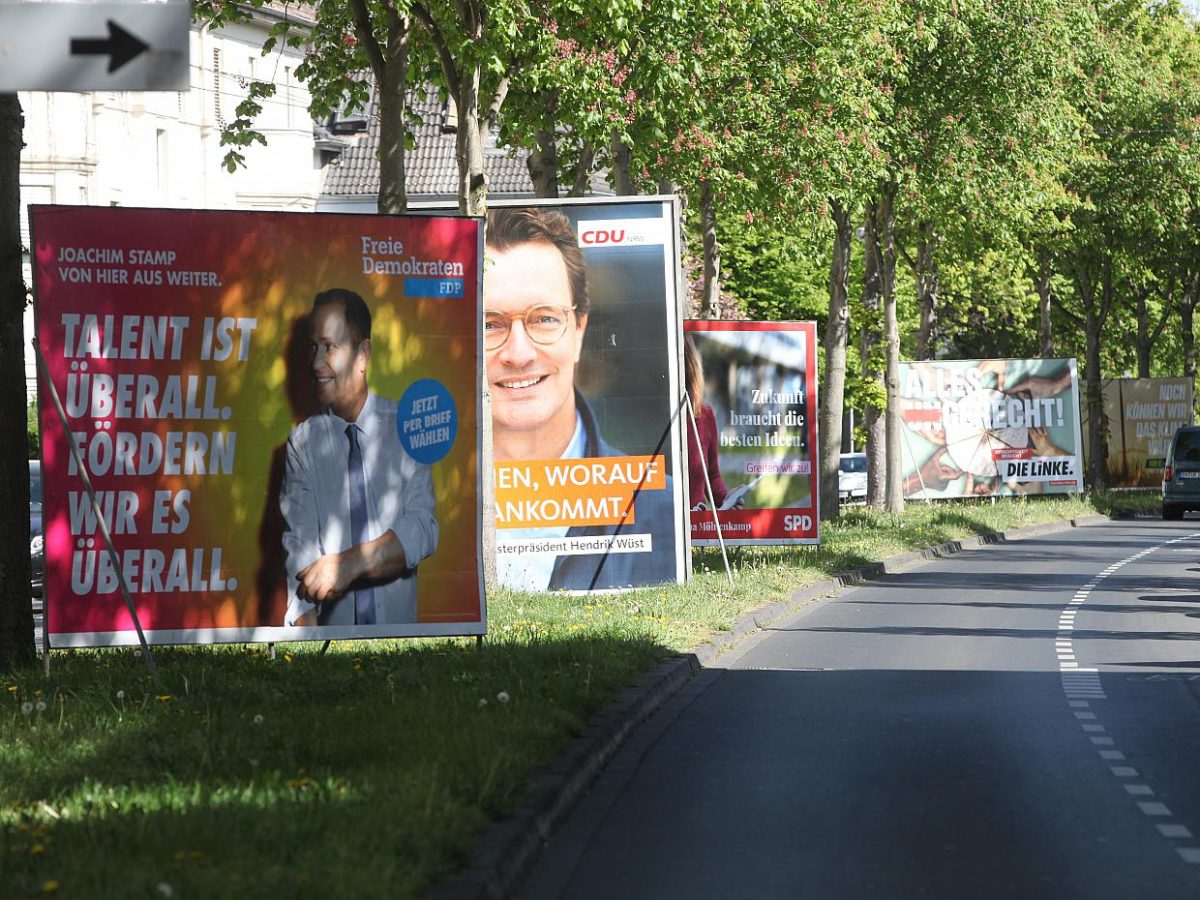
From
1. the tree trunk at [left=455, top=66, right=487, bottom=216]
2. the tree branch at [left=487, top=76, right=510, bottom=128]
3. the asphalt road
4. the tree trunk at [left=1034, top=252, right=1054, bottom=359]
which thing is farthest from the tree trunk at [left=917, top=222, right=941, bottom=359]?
the asphalt road

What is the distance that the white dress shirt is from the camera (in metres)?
13.1

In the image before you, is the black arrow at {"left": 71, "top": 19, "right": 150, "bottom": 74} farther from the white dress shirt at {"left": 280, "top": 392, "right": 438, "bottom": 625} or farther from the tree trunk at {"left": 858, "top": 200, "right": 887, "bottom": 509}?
the tree trunk at {"left": 858, "top": 200, "right": 887, "bottom": 509}

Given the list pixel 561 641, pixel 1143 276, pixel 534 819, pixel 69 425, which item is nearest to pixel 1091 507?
pixel 1143 276

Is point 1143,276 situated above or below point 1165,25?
below

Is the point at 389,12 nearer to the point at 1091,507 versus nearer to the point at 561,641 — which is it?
the point at 561,641

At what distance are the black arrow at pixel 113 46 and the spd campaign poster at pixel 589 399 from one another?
12931 millimetres

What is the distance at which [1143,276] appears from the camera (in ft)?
180

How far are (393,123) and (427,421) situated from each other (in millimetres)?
6584

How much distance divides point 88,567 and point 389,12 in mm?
8219

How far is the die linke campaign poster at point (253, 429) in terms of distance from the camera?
1297 cm

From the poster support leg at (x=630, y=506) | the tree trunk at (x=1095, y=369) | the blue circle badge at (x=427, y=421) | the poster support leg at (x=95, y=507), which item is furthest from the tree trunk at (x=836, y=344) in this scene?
the poster support leg at (x=95, y=507)

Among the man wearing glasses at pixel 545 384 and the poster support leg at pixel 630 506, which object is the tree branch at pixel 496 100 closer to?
the man wearing glasses at pixel 545 384

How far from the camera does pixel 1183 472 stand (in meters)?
47.7

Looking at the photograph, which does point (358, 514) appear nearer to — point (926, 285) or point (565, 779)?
point (565, 779)
